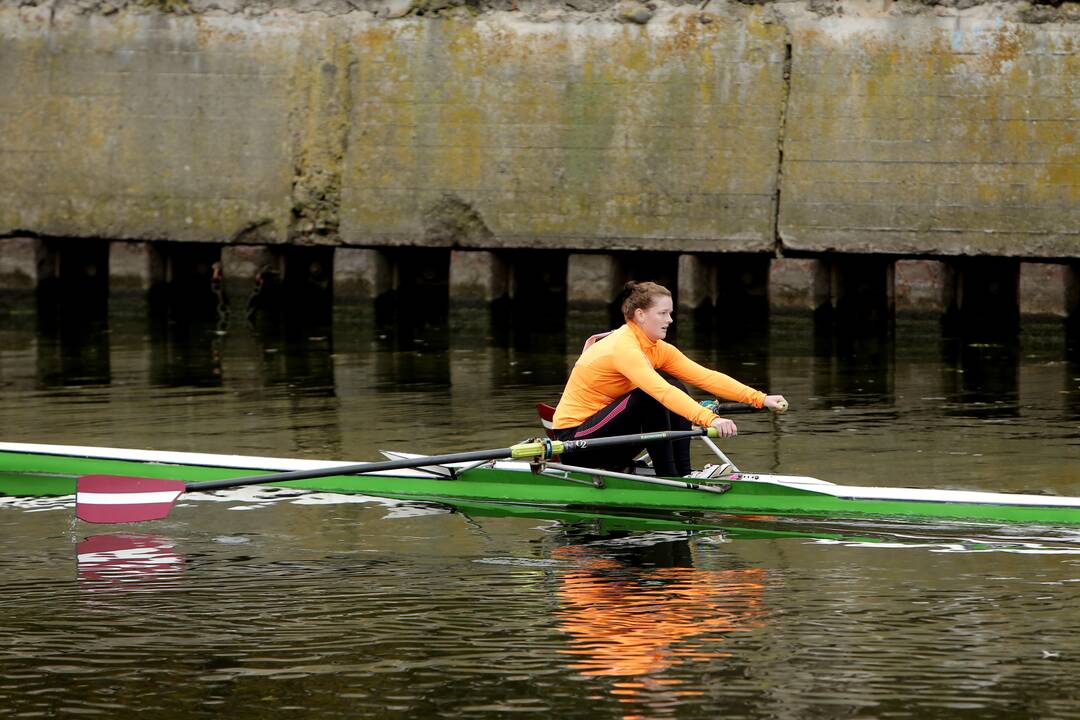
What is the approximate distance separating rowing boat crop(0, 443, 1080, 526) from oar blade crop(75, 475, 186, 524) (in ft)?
0.15

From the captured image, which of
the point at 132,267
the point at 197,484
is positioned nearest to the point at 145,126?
the point at 132,267

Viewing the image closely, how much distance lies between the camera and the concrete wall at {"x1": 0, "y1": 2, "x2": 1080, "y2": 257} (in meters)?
14.3

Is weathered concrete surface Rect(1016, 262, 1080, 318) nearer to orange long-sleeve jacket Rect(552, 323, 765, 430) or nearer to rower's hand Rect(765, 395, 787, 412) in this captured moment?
orange long-sleeve jacket Rect(552, 323, 765, 430)

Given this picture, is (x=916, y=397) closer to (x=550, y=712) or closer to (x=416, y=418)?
(x=416, y=418)

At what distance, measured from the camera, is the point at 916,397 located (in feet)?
38.5

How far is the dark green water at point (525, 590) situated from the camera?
540 centimetres

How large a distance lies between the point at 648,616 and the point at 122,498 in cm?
286

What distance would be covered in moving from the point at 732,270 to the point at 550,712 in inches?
450

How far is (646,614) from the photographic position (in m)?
6.30

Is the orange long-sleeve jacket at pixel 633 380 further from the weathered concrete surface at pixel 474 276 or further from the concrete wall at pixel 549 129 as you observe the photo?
the weathered concrete surface at pixel 474 276

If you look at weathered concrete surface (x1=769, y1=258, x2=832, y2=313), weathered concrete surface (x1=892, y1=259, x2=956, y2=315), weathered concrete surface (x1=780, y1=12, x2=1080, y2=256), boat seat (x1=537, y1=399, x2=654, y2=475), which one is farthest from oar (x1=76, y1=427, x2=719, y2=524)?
weathered concrete surface (x1=892, y1=259, x2=956, y2=315)

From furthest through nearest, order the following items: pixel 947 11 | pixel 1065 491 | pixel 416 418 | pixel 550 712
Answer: pixel 947 11 < pixel 416 418 < pixel 1065 491 < pixel 550 712

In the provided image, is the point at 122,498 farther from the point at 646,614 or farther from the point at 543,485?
the point at 646,614

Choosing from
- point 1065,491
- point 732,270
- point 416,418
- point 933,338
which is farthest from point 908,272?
point 1065,491
